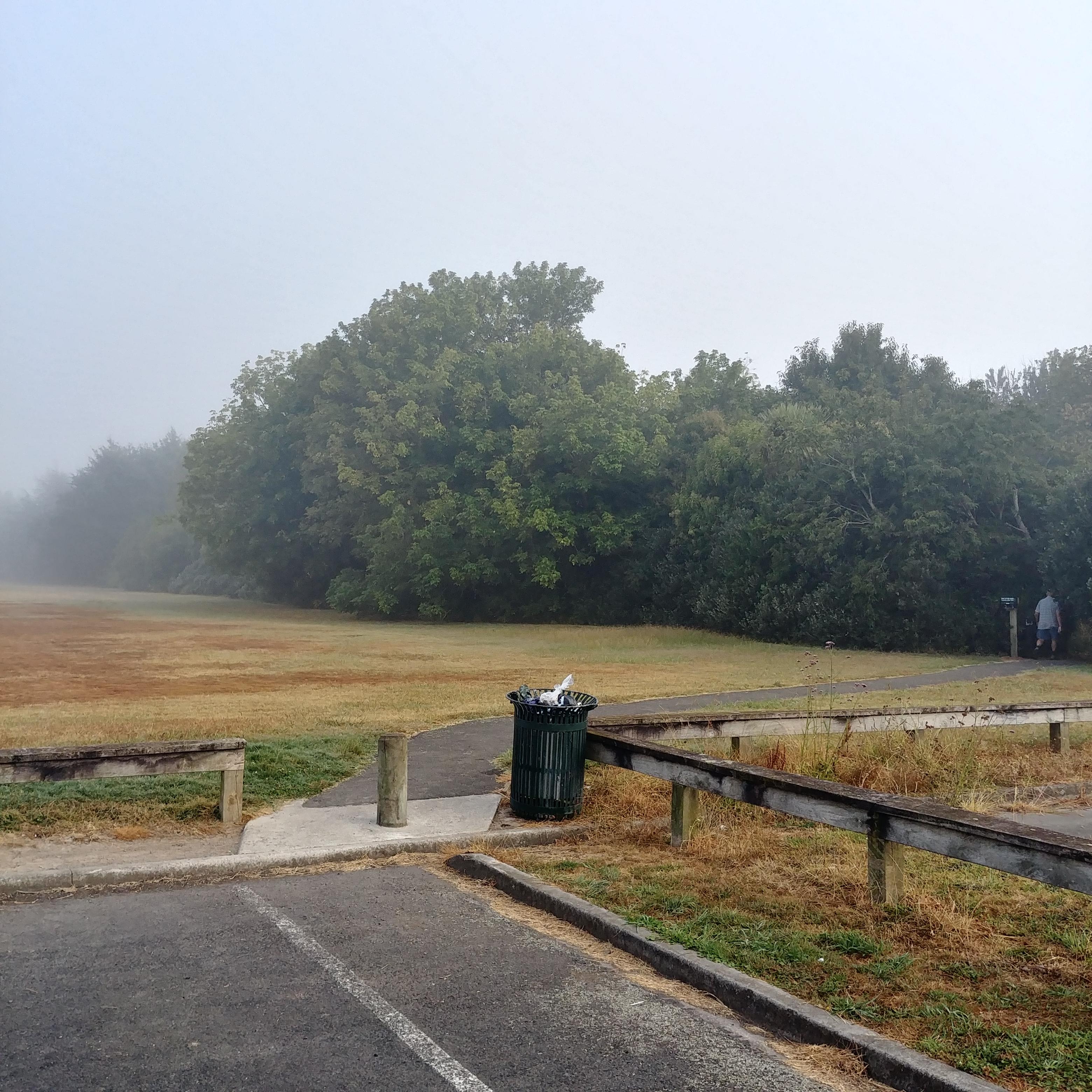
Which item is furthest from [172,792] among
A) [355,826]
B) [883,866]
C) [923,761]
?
[923,761]

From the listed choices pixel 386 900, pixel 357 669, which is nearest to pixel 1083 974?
pixel 386 900

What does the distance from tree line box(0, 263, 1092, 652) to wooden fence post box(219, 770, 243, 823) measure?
22.2 m

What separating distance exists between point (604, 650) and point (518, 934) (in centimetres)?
2313

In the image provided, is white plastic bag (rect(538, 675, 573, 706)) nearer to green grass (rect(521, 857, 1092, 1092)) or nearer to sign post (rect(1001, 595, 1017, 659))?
green grass (rect(521, 857, 1092, 1092))

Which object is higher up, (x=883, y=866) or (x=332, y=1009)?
(x=883, y=866)

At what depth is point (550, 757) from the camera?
777cm

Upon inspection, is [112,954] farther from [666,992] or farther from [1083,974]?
[1083,974]

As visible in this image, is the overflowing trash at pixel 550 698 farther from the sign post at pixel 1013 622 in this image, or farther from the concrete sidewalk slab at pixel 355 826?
the sign post at pixel 1013 622

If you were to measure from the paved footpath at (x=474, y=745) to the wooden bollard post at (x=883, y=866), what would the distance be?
407cm

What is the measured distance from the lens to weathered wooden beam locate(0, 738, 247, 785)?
687 centimetres

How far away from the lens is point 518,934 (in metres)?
5.39

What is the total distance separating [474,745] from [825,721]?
4104mm

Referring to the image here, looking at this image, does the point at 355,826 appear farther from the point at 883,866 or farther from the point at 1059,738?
the point at 1059,738

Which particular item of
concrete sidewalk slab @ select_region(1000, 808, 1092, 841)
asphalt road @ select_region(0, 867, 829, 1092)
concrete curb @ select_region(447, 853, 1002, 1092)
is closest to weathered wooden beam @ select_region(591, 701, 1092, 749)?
concrete sidewalk slab @ select_region(1000, 808, 1092, 841)
